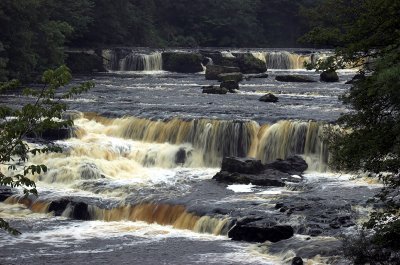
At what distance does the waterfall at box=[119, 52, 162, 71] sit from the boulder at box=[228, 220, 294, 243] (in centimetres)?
4840

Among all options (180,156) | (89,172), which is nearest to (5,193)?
(89,172)

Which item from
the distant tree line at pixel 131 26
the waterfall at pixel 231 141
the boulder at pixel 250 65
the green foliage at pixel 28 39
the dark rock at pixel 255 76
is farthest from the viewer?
the boulder at pixel 250 65

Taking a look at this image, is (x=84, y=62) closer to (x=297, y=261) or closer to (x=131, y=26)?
(x=131, y=26)

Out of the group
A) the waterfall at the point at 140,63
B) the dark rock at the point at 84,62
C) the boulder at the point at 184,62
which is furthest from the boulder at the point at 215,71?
the dark rock at the point at 84,62

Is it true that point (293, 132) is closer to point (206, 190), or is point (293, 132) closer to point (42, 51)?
point (206, 190)

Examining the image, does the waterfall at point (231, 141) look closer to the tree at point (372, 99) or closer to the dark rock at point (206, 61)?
the tree at point (372, 99)

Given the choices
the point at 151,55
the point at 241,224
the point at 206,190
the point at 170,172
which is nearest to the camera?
the point at 241,224

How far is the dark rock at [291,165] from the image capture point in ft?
100.0

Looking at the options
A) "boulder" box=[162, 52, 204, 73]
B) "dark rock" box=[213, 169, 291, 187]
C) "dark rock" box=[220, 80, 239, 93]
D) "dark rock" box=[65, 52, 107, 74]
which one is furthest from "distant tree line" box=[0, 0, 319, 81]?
"dark rock" box=[213, 169, 291, 187]

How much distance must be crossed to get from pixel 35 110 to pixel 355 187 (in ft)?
53.7

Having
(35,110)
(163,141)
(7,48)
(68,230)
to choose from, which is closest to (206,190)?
(68,230)

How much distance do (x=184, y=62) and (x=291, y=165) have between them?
39.5 m

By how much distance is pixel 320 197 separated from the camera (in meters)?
25.6

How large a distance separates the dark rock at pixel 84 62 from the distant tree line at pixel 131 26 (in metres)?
1.99
